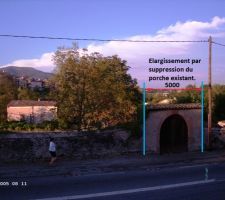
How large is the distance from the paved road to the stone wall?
13.7 ft

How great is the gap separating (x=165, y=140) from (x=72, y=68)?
16.8 m

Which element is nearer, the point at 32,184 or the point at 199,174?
the point at 32,184

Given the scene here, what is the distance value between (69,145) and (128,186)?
7471 mm

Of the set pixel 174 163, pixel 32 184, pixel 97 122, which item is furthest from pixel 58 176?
pixel 97 122

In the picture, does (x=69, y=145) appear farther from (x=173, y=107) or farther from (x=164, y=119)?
(x=173, y=107)

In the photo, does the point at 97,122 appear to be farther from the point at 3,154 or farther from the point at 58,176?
the point at 58,176

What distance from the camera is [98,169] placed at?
17.0 meters

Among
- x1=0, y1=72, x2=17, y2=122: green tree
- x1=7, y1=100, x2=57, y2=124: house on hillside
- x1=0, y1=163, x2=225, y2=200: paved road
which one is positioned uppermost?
x1=0, y1=72, x2=17, y2=122: green tree

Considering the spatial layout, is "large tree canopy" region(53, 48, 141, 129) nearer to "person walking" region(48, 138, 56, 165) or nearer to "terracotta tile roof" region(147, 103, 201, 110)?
"terracotta tile roof" region(147, 103, 201, 110)

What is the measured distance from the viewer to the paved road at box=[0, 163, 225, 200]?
11.4 m

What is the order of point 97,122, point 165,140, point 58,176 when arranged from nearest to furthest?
point 58,176 → point 165,140 → point 97,122

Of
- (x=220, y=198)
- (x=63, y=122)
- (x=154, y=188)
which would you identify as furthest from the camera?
(x=63, y=122)
